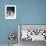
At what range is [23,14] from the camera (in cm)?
349

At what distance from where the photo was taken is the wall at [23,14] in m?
3.48

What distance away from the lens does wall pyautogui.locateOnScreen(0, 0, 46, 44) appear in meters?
3.48

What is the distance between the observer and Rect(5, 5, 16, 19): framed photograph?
348 centimetres

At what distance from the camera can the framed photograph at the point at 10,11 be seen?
11.4ft

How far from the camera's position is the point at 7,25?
11.5 ft

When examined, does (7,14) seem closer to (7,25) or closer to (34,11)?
A: (7,25)

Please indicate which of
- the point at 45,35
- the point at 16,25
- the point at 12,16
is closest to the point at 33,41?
the point at 45,35

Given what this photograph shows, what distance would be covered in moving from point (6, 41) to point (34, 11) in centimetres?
113

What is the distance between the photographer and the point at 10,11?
3.50 metres

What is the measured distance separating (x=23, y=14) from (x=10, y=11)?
1.21ft

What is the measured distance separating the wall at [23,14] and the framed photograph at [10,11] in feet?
0.27

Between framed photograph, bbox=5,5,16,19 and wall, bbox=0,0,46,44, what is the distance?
0.27ft

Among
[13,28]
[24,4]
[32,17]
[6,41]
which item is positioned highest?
[24,4]

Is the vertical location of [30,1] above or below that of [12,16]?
above
